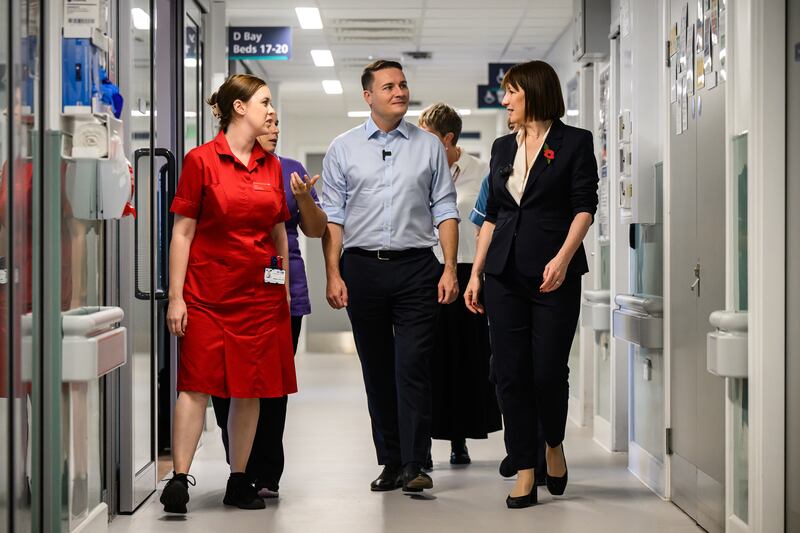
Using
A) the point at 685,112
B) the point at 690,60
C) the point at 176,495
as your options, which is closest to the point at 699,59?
the point at 690,60

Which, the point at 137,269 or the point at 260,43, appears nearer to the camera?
the point at 137,269

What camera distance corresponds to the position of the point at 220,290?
4055 mm

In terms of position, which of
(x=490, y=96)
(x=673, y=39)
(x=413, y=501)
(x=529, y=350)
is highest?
(x=490, y=96)

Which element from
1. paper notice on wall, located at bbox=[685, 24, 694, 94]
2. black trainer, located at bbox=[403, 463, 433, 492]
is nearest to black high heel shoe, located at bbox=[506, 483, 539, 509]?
black trainer, located at bbox=[403, 463, 433, 492]

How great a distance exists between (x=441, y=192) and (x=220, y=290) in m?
1.00

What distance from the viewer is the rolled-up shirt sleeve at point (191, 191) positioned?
4.04 m

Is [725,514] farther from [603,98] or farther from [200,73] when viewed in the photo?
[200,73]

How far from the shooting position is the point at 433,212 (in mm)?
4555

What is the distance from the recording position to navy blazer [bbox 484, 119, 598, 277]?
13.6ft

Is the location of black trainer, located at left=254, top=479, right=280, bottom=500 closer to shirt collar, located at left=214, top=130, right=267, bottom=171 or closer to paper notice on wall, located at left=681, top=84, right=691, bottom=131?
shirt collar, located at left=214, top=130, right=267, bottom=171

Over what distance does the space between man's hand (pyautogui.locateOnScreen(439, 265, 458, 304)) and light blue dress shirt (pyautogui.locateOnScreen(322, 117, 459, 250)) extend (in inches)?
5.6

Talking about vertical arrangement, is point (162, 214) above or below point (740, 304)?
above

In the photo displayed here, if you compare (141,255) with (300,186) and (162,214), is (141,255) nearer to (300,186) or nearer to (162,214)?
(162,214)

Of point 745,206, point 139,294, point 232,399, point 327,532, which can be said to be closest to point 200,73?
point 139,294
